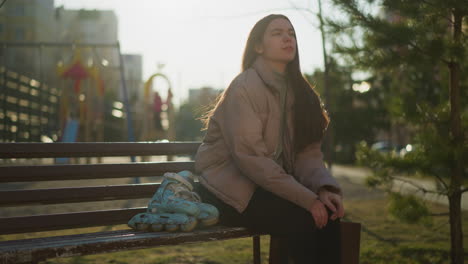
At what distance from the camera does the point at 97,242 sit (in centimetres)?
238

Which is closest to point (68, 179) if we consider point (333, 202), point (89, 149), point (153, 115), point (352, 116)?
point (89, 149)

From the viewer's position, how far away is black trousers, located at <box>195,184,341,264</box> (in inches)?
103

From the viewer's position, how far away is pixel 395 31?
4406mm

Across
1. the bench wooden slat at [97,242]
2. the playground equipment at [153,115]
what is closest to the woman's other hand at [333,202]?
the bench wooden slat at [97,242]

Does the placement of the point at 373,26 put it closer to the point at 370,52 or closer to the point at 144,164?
the point at 370,52

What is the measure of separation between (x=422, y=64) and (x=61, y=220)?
122 inches

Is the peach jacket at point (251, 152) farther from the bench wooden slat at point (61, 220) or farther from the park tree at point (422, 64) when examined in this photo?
the park tree at point (422, 64)

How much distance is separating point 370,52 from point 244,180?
2383 millimetres

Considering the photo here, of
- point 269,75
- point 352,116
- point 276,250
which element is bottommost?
point 352,116

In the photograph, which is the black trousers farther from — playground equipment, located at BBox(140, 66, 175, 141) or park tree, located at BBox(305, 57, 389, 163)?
park tree, located at BBox(305, 57, 389, 163)

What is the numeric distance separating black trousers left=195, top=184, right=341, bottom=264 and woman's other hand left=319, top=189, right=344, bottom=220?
42mm

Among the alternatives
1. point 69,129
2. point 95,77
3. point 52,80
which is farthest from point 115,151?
point 52,80

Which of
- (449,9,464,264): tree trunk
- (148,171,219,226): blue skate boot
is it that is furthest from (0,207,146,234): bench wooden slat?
(449,9,464,264): tree trunk

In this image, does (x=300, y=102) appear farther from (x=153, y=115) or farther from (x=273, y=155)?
(x=153, y=115)
